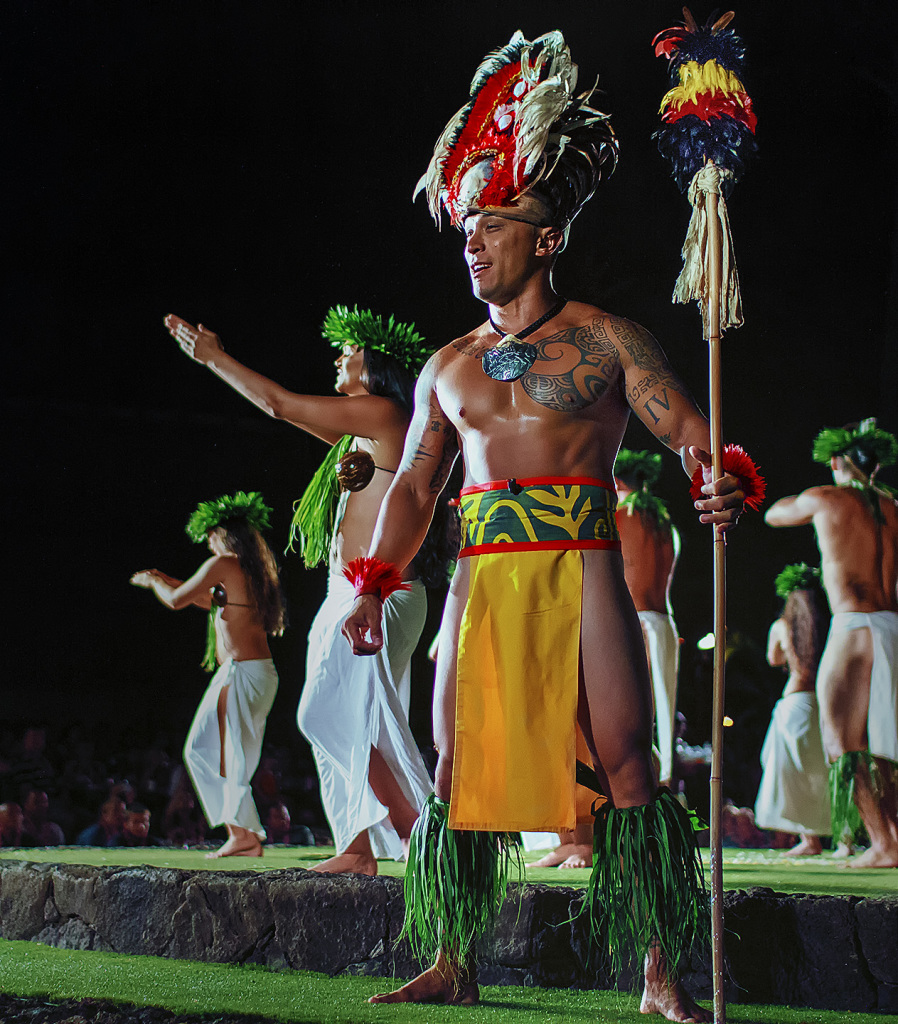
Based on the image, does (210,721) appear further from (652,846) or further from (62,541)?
(652,846)

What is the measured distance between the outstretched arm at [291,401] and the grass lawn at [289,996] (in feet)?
5.03

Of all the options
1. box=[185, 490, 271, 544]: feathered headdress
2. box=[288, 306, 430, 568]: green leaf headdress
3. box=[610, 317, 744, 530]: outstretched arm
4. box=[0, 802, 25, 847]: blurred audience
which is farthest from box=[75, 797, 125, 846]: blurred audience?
box=[610, 317, 744, 530]: outstretched arm

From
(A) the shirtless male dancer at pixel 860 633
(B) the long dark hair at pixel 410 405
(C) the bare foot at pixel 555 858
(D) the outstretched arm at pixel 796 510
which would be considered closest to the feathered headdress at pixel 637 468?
(D) the outstretched arm at pixel 796 510

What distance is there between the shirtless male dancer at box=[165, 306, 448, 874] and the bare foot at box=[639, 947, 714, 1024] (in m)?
1.28

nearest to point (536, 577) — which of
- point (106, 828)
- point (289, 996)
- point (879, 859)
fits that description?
point (289, 996)

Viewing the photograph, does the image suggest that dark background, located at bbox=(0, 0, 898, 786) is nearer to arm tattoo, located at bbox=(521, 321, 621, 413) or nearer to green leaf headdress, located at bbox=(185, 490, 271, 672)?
green leaf headdress, located at bbox=(185, 490, 271, 672)

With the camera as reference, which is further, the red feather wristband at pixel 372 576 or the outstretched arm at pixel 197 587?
the outstretched arm at pixel 197 587

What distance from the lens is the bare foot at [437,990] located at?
7.61 feet

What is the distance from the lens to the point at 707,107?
2.28m

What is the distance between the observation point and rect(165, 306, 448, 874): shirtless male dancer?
3.37 m

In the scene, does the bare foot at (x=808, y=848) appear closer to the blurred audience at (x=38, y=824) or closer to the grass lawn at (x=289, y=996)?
the grass lawn at (x=289, y=996)

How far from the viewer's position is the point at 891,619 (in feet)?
13.6

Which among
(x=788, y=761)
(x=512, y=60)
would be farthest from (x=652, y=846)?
(x=788, y=761)

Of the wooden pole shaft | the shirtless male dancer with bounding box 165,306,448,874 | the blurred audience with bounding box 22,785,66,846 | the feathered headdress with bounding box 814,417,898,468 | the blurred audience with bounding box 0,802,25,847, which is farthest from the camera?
the blurred audience with bounding box 22,785,66,846
